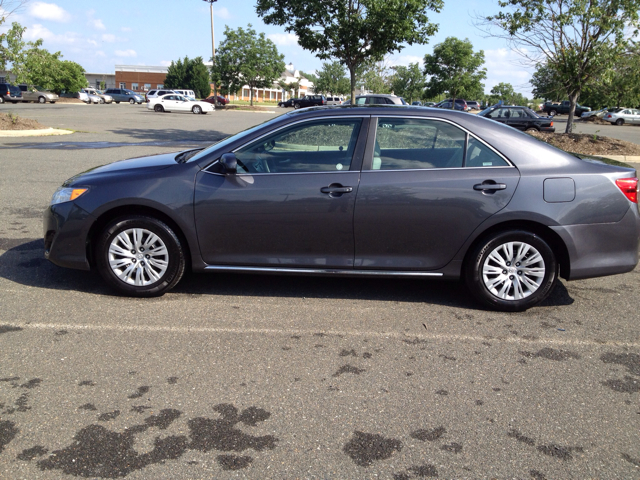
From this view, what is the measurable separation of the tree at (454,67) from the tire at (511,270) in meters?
44.2

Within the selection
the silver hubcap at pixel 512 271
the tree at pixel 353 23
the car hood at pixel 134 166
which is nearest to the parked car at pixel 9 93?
the tree at pixel 353 23

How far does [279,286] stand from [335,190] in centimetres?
122

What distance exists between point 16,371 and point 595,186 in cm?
453

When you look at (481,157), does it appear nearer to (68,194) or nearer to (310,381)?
(310,381)

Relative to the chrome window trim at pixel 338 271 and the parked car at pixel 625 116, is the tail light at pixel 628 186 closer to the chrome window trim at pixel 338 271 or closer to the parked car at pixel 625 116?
the chrome window trim at pixel 338 271

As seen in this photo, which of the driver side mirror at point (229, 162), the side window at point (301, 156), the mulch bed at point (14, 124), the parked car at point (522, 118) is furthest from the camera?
the parked car at point (522, 118)

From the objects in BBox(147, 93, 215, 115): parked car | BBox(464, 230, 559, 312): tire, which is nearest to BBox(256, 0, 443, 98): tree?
BBox(464, 230, 559, 312): tire

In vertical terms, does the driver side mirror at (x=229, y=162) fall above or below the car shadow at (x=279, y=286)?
above

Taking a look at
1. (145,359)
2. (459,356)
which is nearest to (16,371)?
(145,359)

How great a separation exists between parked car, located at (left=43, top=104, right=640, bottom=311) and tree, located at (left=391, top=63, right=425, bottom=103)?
2473 inches

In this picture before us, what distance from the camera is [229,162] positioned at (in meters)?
4.52

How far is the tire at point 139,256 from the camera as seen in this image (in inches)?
184

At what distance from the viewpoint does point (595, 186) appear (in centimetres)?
454

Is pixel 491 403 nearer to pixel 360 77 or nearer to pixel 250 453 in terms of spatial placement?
pixel 250 453
